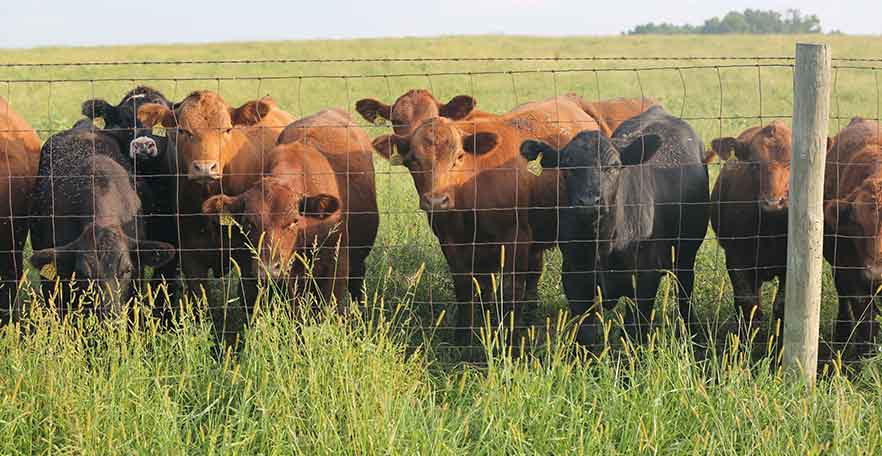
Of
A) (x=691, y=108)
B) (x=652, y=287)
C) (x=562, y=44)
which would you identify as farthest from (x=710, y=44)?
(x=652, y=287)

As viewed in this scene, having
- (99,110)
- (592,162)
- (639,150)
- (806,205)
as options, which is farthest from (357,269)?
(806,205)

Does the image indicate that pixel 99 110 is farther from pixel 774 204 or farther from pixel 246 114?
pixel 774 204

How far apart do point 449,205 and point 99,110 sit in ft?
12.4

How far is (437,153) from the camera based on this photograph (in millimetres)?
7680

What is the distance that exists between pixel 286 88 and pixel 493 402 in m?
25.0

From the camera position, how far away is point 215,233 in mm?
7973

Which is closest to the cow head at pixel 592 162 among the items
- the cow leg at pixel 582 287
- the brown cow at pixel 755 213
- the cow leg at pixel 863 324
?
the cow leg at pixel 582 287

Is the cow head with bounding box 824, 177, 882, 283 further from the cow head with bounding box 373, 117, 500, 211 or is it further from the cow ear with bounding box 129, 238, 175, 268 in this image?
the cow ear with bounding box 129, 238, 175, 268

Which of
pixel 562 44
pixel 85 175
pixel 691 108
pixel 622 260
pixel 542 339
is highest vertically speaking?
pixel 562 44

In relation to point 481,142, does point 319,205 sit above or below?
below

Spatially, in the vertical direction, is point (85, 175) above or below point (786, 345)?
above

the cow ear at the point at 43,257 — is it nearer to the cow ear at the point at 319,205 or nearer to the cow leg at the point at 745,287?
→ the cow ear at the point at 319,205

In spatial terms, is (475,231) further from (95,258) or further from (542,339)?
(95,258)

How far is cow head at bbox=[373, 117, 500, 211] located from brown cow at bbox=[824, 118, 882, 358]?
2.61 m
